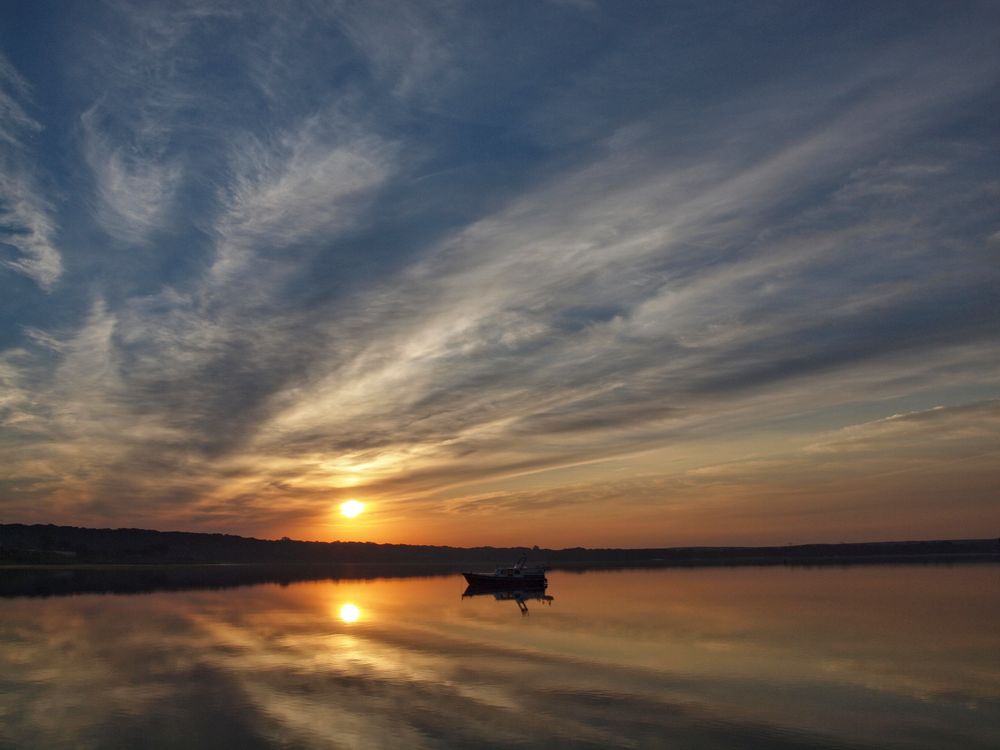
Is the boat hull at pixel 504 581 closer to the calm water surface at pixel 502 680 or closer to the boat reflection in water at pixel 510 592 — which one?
the boat reflection in water at pixel 510 592

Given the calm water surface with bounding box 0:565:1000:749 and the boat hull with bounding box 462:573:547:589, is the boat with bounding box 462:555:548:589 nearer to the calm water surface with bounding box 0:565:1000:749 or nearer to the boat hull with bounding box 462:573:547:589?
the boat hull with bounding box 462:573:547:589

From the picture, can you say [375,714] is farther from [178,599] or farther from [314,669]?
[178,599]

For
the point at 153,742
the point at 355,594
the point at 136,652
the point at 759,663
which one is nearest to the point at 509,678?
the point at 759,663

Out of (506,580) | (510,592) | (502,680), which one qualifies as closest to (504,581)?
(506,580)

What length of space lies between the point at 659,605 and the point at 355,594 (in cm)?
4181

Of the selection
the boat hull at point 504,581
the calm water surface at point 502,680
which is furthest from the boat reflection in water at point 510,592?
the calm water surface at point 502,680

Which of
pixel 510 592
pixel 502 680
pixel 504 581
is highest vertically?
pixel 504 581

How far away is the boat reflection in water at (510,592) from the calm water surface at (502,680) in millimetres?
28941

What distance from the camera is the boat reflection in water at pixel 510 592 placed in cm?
9283

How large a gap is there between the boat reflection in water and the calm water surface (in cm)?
2894

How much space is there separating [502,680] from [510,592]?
74142mm

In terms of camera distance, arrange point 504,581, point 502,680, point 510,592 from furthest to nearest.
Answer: point 504,581 → point 510,592 → point 502,680

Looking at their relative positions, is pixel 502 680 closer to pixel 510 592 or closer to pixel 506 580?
pixel 510 592

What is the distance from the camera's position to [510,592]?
105m
